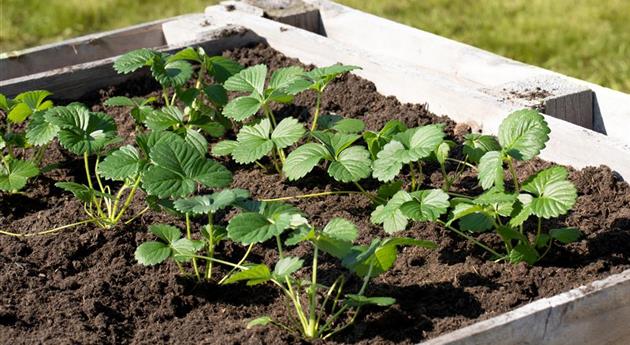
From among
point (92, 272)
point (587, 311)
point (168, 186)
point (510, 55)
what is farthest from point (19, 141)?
point (510, 55)

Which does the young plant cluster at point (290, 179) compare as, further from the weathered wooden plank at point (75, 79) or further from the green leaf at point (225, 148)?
the weathered wooden plank at point (75, 79)

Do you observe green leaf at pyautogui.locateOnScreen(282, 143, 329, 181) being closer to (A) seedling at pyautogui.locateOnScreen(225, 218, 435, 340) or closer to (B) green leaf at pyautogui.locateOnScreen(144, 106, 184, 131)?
(A) seedling at pyautogui.locateOnScreen(225, 218, 435, 340)

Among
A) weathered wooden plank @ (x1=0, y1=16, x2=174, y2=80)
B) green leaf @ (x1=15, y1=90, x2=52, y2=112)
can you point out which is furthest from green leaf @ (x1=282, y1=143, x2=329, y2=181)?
weathered wooden plank @ (x1=0, y1=16, x2=174, y2=80)

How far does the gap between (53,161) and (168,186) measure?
92cm

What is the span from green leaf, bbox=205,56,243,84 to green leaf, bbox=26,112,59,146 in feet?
1.65

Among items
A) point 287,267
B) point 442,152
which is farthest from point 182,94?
point 287,267

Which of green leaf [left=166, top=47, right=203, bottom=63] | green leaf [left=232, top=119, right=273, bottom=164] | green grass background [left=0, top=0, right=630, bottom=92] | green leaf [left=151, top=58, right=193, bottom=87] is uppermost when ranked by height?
green leaf [left=166, top=47, right=203, bottom=63]

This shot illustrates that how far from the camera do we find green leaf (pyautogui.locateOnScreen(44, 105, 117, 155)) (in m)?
2.62

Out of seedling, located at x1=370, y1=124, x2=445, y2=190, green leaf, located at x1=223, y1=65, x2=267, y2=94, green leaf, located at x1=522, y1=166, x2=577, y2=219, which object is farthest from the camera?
green leaf, located at x1=223, y1=65, x2=267, y2=94

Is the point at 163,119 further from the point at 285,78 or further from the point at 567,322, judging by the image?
the point at 567,322

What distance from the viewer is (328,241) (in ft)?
6.68

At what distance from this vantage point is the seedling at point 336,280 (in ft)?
6.66

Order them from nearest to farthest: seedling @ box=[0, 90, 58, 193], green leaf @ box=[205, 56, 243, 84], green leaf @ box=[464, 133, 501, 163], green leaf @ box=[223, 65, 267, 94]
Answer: green leaf @ box=[464, 133, 501, 163], seedling @ box=[0, 90, 58, 193], green leaf @ box=[223, 65, 267, 94], green leaf @ box=[205, 56, 243, 84]

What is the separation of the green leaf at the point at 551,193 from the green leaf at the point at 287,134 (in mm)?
585
